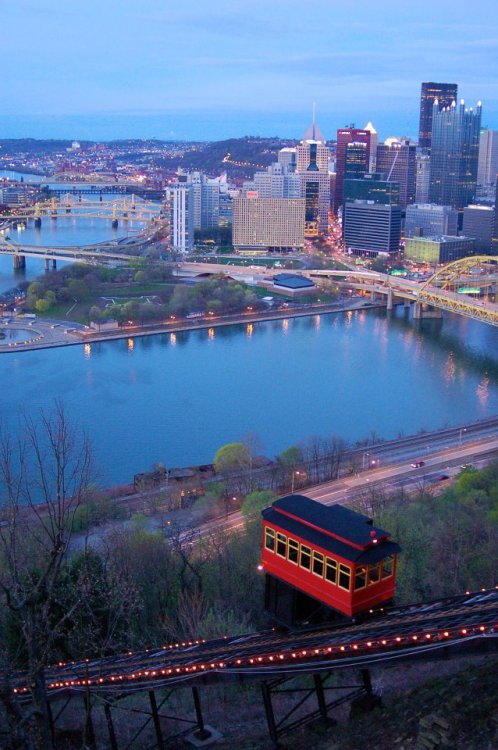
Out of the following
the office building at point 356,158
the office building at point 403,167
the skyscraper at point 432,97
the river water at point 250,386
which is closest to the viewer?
the river water at point 250,386

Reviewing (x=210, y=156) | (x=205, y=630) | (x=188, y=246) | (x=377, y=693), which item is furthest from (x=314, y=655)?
(x=210, y=156)

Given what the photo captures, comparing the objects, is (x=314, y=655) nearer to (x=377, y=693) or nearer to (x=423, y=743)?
(x=423, y=743)

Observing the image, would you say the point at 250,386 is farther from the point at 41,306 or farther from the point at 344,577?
the point at 344,577

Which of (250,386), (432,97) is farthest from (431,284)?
(432,97)

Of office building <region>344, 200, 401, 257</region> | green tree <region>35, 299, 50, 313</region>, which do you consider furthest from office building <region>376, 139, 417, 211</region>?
green tree <region>35, 299, 50, 313</region>

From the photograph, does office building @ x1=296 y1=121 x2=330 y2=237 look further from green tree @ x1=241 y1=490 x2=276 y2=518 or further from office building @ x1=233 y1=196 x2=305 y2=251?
green tree @ x1=241 y1=490 x2=276 y2=518

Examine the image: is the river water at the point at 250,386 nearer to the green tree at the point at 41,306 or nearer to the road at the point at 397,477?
the road at the point at 397,477

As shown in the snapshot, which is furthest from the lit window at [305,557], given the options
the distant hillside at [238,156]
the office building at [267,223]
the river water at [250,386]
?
the distant hillside at [238,156]
